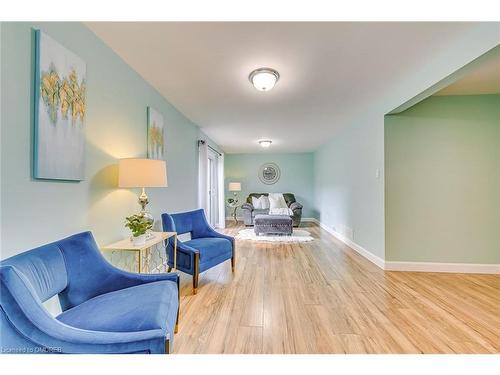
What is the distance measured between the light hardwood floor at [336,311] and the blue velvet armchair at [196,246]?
234mm

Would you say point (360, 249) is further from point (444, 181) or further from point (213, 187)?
point (213, 187)

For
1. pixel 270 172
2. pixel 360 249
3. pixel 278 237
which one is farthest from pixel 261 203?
pixel 360 249

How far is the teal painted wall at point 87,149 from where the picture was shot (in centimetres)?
118

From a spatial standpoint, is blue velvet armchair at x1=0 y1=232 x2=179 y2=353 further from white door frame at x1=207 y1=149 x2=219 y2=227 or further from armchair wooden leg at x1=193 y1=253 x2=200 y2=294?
white door frame at x1=207 y1=149 x2=219 y2=227

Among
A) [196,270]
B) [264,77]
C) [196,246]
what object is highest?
[264,77]

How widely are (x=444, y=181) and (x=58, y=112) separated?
4.11 m

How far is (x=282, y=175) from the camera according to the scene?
7.68 meters

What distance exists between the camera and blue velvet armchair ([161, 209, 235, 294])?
8.18ft

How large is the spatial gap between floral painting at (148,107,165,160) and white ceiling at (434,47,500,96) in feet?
10.7

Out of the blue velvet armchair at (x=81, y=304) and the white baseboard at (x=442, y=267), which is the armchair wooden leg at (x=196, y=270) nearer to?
the blue velvet armchair at (x=81, y=304)
